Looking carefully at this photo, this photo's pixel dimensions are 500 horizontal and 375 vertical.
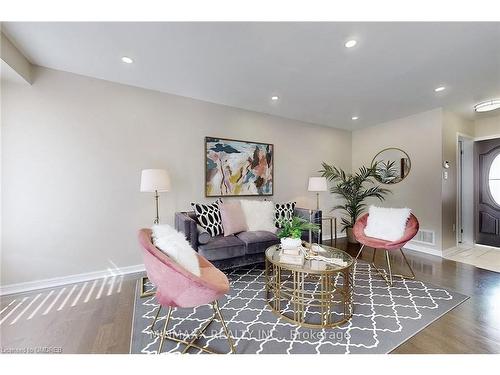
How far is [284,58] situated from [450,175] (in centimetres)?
392

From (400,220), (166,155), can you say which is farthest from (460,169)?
(166,155)

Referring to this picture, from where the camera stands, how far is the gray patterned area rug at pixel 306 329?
157cm

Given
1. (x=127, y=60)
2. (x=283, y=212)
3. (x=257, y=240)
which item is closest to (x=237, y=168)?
(x=283, y=212)

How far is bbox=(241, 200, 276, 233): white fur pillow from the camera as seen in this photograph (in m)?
3.24

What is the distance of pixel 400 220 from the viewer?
2867 mm

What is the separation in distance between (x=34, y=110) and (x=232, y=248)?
2.83 meters

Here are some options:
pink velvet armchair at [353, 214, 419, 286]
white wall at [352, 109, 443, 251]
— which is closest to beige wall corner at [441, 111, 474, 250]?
white wall at [352, 109, 443, 251]

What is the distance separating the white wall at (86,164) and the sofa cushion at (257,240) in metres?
1.08

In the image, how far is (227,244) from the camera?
271 cm

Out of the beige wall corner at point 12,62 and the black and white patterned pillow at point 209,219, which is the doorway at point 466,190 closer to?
the black and white patterned pillow at point 209,219

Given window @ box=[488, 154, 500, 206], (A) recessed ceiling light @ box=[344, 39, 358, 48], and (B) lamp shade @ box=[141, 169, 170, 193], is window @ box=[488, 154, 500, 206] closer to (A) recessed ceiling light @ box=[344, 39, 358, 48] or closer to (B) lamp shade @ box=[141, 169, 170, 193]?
(A) recessed ceiling light @ box=[344, 39, 358, 48]

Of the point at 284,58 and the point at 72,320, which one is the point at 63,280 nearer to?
the point at 72,320

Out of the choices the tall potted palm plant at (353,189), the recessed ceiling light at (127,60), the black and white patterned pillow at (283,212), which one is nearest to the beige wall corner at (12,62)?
the recessed ceiling light at (127,60)
